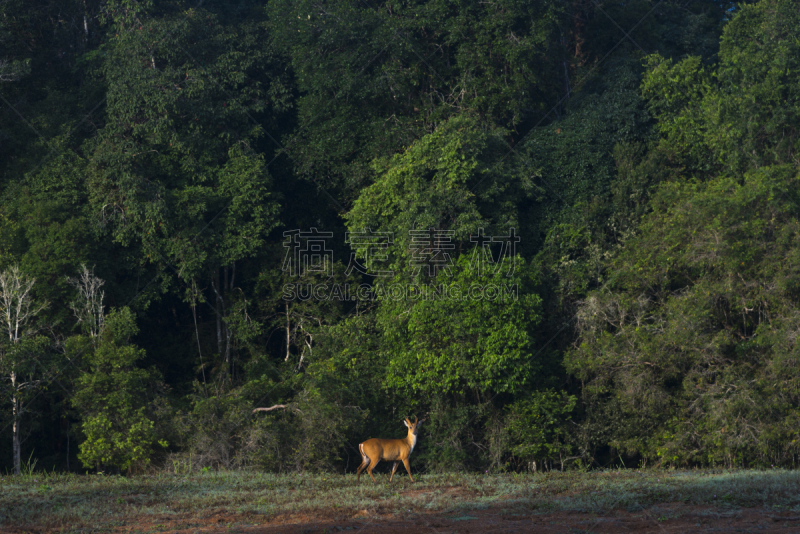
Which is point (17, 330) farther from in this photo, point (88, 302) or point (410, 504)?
point (410, 504)

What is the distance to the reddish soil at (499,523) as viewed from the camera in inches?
323

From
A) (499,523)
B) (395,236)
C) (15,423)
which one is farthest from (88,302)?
(499,523)

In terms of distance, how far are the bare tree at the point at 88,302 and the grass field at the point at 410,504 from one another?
6.59 m

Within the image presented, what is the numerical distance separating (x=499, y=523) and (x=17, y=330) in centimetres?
1416

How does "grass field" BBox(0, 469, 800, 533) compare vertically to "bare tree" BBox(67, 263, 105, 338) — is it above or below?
below

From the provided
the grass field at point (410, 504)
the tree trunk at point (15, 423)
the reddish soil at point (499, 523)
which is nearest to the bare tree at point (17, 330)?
the tree trunk at point (15, 423)

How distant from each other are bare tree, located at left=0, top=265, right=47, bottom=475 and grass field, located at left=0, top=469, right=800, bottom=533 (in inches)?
207

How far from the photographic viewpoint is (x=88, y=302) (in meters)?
18.9

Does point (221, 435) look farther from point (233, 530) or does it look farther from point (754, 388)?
point (754, 388)

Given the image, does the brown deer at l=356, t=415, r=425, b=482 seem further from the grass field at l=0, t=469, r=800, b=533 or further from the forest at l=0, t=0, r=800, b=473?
the forest at l=0, t=0, r=800, b=473

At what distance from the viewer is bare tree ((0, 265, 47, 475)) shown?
1734cm

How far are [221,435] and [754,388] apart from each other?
487 inches

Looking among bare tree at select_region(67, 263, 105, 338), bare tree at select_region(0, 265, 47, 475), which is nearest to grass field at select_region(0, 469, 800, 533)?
bare tree at select_region(0, 265, 47, 475)

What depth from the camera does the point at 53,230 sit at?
19438mm
